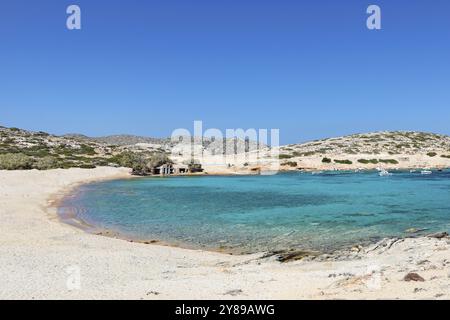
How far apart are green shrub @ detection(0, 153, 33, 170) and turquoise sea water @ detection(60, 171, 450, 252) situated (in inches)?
1068

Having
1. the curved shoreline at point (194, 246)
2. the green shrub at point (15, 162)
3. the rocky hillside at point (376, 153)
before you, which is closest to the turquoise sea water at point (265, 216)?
the curved shoreline at point (194, 246)

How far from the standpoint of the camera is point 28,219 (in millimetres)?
26438

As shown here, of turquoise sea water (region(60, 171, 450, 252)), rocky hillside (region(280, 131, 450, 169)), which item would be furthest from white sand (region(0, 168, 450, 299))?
rocky hillside (region(280, 131, 450, 169))

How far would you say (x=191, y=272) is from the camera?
14.8 metres

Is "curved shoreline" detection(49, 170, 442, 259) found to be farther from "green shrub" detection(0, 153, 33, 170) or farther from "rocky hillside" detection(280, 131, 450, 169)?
"rocky hillside" detection(280, 131, 450, 169)

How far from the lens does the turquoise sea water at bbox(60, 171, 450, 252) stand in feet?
71.6

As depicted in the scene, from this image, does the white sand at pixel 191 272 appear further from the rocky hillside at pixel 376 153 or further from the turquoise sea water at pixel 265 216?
the rocky hillside at pixel 376 153

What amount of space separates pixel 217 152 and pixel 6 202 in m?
107

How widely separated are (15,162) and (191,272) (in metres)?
60.2

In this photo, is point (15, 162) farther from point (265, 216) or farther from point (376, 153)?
point (376, 153)

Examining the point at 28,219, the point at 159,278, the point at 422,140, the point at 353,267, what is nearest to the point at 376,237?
the point at 353,267

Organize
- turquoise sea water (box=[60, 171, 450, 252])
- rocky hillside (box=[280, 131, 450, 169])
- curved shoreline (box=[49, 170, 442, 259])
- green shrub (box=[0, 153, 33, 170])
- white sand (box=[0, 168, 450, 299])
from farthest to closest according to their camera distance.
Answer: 1. rocky hillside (box=[280, 131, 450, 169])
2. green shrub (box=[0, 153, 33, 170])
3. turquoise sea water (box=[60, 171, 450, 252])
4. curved shoreline (box=[49, 170, 442, 259])
5. white sand (box=[0, 168, 450, 299])

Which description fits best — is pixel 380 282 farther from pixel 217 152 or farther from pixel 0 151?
pixel 217 152

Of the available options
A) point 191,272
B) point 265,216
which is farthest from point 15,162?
point 191,272
